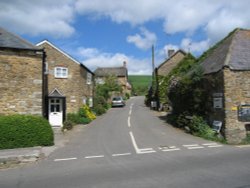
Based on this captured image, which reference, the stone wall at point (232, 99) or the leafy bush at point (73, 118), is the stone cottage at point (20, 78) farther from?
the stone wall at point (232, 99)

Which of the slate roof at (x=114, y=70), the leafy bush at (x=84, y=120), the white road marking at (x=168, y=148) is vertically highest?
the slate roof at (x=114, y=70)

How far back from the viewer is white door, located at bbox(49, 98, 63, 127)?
2391 cm

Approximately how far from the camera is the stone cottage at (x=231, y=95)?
1594 centimetres

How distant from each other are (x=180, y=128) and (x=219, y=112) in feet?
13.4

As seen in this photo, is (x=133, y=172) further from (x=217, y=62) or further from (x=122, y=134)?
(x=217, y=62)

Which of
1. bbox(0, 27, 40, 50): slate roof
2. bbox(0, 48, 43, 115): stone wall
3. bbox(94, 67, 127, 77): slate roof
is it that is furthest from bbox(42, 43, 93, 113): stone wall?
bbox(94, 67, 127, 77): slate roof

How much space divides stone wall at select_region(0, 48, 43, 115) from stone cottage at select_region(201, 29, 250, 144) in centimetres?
1097

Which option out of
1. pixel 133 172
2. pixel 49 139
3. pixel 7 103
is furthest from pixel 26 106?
pixel 133 172

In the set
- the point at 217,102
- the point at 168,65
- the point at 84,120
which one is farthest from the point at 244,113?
the point at 168,65

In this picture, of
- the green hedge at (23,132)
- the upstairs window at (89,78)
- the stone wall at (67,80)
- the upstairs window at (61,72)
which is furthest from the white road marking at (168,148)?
the upstairs window at (89,78)

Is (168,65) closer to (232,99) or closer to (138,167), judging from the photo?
(232,99)

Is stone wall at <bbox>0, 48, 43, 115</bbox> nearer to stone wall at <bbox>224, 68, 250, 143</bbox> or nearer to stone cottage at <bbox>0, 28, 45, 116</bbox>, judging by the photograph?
stone cottage at <bbox>0, 28, 45, 116</bbox>

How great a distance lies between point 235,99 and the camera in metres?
16.2

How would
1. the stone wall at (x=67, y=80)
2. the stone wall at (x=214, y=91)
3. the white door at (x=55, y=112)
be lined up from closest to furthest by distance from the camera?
the stone wall at (x=214, y=91) → the white door at (x=55, y=112) → the stone wall at (x=67, y=80)
